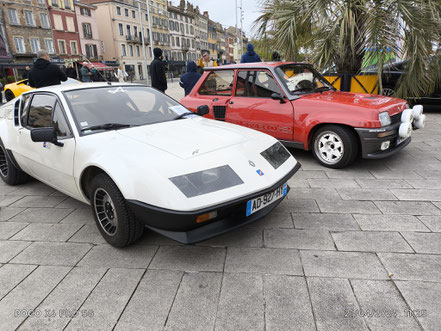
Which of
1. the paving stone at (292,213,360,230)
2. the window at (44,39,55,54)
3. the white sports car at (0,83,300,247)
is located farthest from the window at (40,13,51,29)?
the paving stone at (292,213,360,230)

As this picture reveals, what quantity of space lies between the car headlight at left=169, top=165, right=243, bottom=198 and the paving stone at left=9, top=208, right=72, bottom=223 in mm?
1880

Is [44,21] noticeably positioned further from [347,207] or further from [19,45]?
[347,207]

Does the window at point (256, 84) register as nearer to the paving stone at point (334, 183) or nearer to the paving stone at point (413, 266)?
the paving stone at point (334, 183)

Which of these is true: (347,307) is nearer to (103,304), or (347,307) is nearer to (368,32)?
(103,304)

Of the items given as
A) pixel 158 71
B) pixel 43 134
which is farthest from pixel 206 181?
pixel 158 71

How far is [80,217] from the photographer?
3506mm

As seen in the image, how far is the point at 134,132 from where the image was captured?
9.92ft

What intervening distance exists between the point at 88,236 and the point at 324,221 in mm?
2319

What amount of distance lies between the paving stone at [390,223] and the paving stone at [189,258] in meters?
1.44

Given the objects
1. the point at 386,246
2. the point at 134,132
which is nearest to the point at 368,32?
the point at 386,246

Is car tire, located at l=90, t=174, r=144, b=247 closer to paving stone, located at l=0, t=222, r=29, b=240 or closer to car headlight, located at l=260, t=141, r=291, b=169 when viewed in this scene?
paving stone, located at l=0, t=222, r=29, b=240

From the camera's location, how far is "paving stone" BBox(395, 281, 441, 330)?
74.9 inches

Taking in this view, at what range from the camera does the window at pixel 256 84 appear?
5008 millimetres

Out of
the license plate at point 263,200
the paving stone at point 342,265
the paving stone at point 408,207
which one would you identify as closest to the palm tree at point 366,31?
the paving stone at point 408,207
